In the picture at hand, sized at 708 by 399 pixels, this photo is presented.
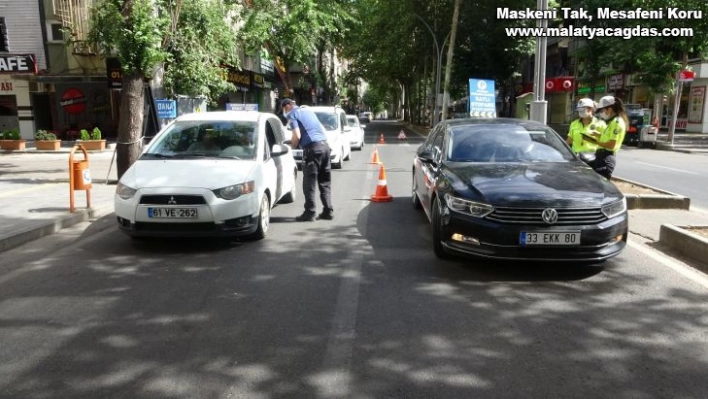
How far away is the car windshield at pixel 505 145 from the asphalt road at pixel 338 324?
4.08 ft

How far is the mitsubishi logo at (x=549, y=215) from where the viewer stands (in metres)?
5.04

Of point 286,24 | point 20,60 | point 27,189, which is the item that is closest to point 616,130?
point 27,189

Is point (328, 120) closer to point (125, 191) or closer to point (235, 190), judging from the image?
point (235, 190)

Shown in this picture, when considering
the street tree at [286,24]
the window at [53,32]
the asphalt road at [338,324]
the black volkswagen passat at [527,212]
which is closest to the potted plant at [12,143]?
the window at [53,32]

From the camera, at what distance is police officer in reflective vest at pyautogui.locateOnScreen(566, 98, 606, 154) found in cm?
746

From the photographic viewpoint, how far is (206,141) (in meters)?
7.36

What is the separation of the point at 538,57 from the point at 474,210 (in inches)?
326

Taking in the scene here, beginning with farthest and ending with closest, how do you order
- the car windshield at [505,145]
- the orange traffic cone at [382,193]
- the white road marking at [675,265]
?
the orange traffic cone at [382,193] < the car windshield at [505,145] < the white road marking at [675,265]

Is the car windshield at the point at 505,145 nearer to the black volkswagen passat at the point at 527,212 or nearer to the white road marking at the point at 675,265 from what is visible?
the black volkswagen passat at the point at 527,212

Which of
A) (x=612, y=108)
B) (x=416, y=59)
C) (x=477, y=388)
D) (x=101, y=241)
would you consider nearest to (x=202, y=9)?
(x=101, y=241)

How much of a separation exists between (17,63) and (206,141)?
2050 centimetres

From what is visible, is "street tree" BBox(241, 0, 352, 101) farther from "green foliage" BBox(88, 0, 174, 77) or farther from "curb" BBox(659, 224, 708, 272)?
"curb" BBox(659, 224, 708, 272)

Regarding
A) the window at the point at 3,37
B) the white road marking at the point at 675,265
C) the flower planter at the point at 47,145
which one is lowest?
the white road marking at the point at 675,265

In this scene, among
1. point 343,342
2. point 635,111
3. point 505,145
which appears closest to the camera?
point 343,342
